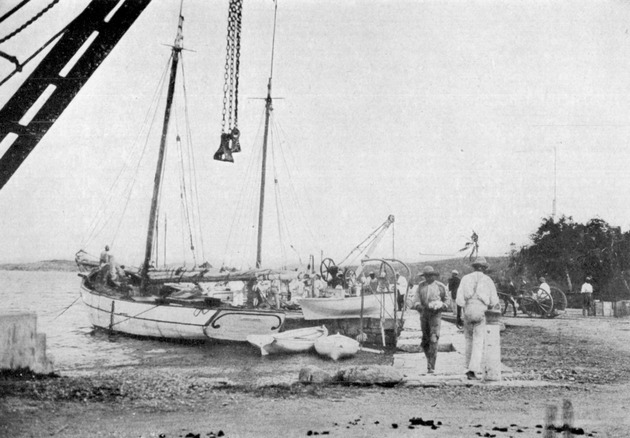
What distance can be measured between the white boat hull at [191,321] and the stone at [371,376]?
11115 millimetres

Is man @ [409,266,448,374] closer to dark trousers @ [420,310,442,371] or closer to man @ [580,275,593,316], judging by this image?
dark trousers @ [420,310,442,371]

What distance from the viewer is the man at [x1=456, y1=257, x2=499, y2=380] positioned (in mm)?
8430

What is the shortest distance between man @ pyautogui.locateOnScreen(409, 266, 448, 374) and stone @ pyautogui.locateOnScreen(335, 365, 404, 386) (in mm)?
1456

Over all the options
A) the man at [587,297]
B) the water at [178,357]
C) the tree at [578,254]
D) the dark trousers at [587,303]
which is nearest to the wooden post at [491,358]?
the water at [178,357]

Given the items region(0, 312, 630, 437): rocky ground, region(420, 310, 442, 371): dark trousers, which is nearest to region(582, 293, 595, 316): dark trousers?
region(0, 312, 630, 437): rocky ground

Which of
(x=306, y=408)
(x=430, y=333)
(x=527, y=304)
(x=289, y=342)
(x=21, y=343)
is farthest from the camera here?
(x=527, y=304)

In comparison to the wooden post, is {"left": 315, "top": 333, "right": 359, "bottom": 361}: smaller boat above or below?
below

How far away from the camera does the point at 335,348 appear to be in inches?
582

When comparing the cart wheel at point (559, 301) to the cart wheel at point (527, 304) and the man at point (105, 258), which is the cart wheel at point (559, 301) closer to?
the cart wheel at point (527, 304)

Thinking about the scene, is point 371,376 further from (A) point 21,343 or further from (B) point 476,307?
(A) point 21,343

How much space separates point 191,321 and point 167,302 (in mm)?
1602

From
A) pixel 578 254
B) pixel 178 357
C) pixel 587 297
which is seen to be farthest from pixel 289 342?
pixel 578 254

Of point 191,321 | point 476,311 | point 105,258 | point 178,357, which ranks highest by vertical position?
point 105,258

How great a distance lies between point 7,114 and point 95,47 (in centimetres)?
133
